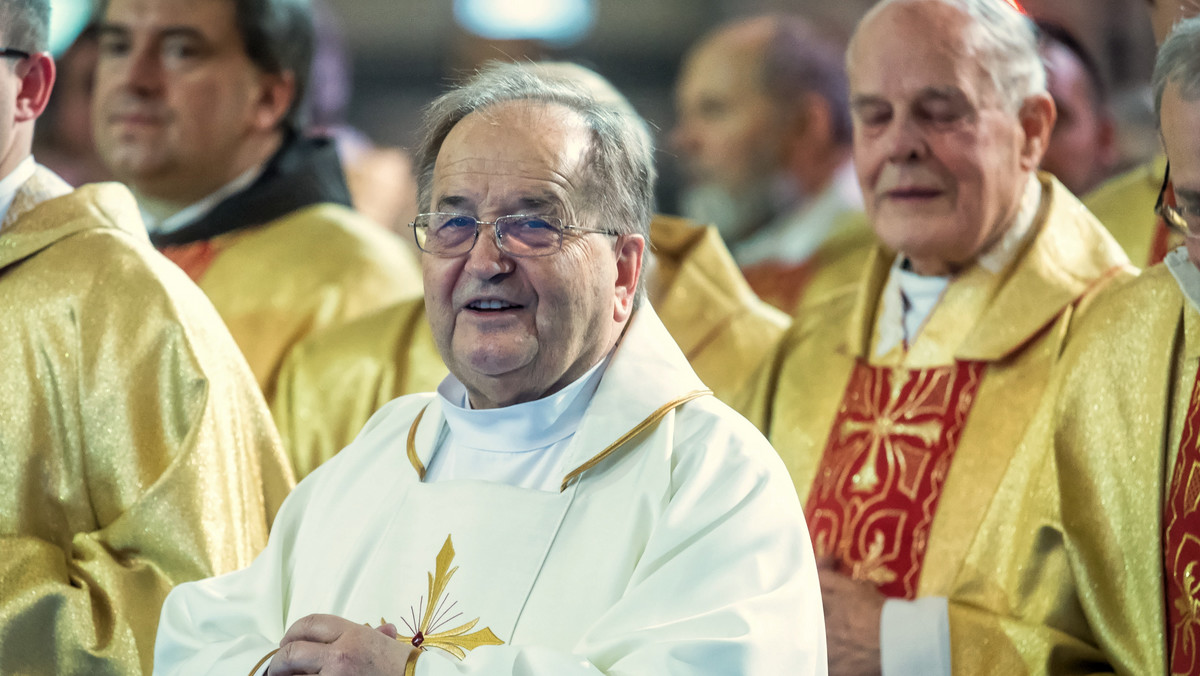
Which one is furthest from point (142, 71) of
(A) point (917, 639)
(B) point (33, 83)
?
(A) point (917, 639)

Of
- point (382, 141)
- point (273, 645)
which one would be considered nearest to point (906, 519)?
point (273, 645)

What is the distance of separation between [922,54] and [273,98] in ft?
7.90

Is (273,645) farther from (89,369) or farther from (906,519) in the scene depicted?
(906,519)

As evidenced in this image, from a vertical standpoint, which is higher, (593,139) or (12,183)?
(593,139)

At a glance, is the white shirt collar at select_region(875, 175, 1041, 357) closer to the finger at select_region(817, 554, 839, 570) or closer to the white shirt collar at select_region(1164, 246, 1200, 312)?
the finger at select_region(817, 554, 839, 570)

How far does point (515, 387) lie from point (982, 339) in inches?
54.5

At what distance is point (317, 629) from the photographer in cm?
266

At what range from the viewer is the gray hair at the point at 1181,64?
9.63ft

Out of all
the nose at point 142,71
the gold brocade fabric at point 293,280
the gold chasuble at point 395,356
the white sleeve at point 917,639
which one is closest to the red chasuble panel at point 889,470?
the white sleeve at point 917,639

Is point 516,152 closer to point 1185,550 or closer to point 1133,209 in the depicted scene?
point 1185,550

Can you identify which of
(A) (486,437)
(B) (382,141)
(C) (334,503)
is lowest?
(B) (382,141)

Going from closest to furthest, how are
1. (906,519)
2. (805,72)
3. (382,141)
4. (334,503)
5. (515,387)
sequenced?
(515,387) → (334,503) → (906,519) → (805,72) → (382,141)

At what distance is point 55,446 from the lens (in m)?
3.48

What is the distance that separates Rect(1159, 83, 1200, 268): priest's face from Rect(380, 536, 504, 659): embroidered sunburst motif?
4.87ft
